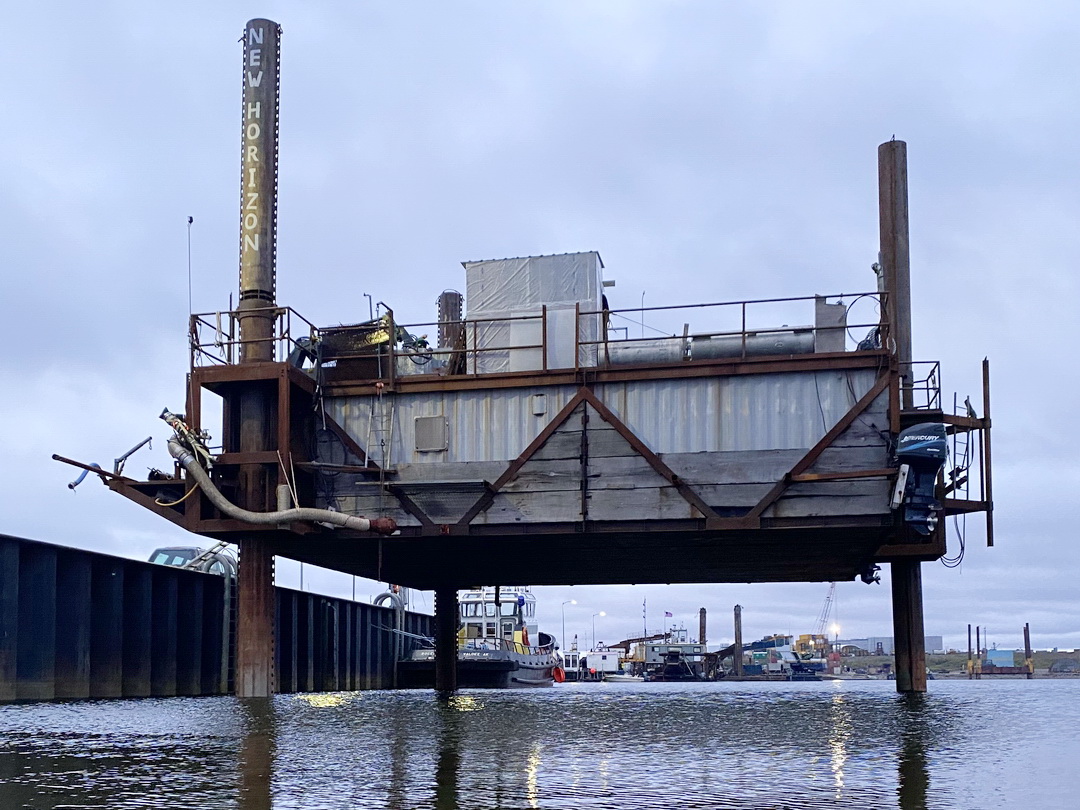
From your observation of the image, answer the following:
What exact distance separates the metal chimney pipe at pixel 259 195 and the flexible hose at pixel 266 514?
3349 millimetres

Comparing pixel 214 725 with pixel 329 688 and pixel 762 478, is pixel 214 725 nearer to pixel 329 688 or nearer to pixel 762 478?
pixel 762 478

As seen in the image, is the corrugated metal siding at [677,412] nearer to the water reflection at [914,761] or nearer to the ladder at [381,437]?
the ladder at [381,437]

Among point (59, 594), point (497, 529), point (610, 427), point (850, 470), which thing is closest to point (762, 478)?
point (850, 470)

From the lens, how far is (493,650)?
6359 cm

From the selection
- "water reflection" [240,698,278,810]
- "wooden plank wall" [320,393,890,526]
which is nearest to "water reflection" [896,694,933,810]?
"wooden plank wall" [320,393,890,526]

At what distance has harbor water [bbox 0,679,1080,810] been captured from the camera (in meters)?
12.8

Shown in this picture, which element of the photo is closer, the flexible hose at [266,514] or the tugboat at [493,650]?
the flexible hose at [266,514]

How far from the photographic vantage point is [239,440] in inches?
1299

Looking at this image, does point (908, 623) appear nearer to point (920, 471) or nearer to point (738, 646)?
point (920, 471)

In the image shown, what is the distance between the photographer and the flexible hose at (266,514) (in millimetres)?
31056

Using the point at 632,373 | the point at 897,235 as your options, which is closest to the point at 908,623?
the point at 897,235

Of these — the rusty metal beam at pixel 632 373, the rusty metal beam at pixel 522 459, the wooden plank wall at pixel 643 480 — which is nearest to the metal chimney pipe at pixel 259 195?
the rusty metal beam at pixel 632 373

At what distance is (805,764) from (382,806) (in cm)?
675

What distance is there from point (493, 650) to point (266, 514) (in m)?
34.3
